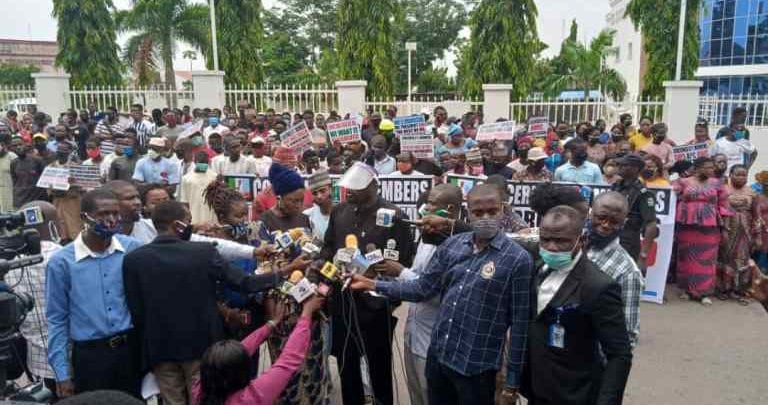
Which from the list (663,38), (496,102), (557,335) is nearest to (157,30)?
(496,102)

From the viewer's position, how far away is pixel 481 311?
3.08 metres

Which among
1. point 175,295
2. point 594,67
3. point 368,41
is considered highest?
point 368,41

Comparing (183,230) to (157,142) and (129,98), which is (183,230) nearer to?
(157,142)

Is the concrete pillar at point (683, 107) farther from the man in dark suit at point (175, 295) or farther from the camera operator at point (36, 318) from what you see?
the camera operator at point (36, 318)

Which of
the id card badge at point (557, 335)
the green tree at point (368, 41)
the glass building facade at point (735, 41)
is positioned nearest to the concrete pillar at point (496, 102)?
the green tree at point (368, 41)

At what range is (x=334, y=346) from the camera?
437cm

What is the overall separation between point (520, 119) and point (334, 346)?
14.8 m

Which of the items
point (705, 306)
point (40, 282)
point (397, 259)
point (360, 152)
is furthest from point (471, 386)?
point (360, 152)

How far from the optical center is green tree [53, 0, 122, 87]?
834 inches

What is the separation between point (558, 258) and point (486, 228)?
1.33ft

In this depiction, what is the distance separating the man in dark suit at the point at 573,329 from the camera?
2.72 m

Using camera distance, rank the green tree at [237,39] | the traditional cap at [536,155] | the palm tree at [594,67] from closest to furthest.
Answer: the traditional cap at [536,155] → the green tree at [237,39] → the palm tree at [594,67]

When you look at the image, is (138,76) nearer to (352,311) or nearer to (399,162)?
(399,162)

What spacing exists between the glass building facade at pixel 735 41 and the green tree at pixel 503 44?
17877 millimetres
